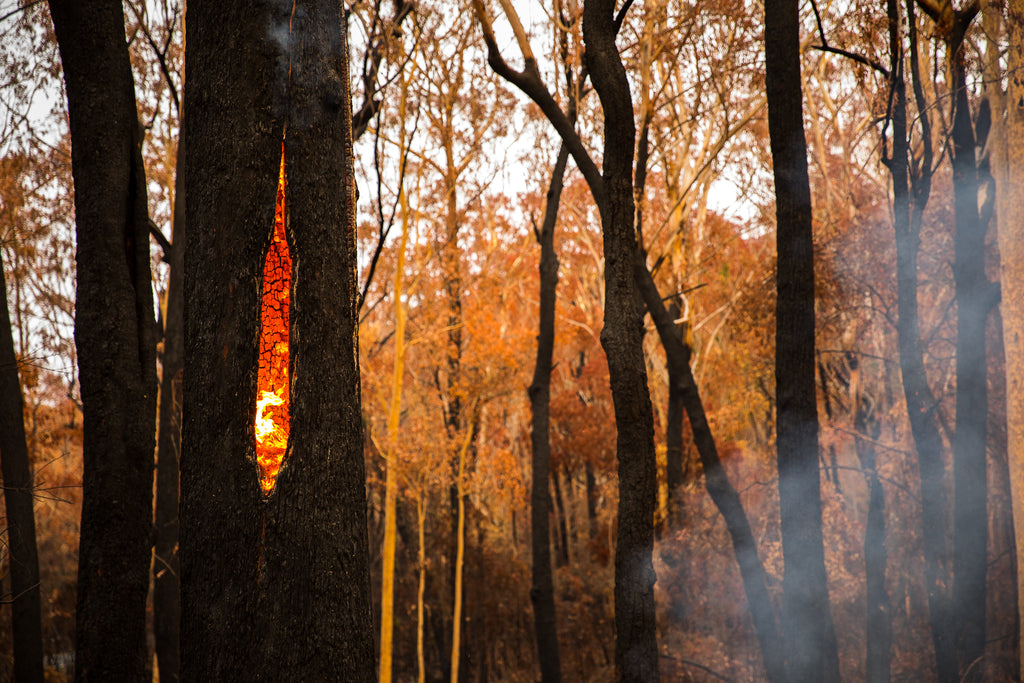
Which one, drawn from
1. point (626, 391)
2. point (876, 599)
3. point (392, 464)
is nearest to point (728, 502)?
point (626, 391)

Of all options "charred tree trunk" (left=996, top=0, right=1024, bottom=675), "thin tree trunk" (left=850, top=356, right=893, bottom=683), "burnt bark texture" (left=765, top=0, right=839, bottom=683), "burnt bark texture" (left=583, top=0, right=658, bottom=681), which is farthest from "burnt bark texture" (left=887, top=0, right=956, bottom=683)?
"burnt bark texture" (left=583, top=0, right=658, bottom=681)

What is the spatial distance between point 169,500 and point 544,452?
4542 mm

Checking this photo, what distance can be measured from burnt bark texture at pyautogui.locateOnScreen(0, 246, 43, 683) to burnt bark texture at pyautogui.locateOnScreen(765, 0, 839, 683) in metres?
6.16

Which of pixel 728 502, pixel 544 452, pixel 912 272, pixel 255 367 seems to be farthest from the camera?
pixel 544 452

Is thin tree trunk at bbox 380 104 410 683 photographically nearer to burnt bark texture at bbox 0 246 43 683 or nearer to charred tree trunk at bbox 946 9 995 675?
burnt bark texture at bbox 0 246 43 683

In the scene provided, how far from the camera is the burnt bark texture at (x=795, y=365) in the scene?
5402 mm

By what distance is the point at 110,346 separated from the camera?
3418 millimetres

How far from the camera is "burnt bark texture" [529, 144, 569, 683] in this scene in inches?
340

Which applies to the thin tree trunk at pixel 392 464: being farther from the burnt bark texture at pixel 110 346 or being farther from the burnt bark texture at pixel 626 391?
the burnt bark texture at pixel 110 346

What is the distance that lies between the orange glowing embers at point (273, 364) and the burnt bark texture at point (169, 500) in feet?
18.8

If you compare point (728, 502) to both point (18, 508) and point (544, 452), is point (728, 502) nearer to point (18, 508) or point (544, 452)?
point (544, 452)

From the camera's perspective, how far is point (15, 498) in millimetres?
5855

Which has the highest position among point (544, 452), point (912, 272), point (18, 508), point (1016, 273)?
point (912, 272)

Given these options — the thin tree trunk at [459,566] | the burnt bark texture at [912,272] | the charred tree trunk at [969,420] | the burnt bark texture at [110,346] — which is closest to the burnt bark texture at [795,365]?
the charred tree trunk at [969,420]
